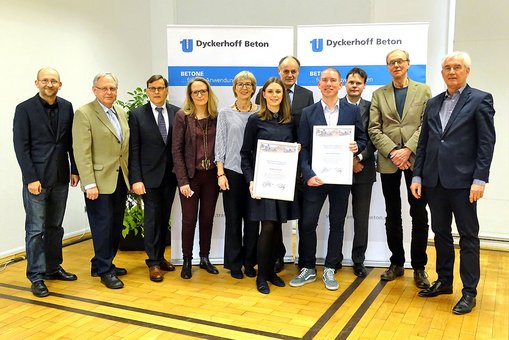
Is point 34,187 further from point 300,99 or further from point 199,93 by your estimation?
point 300,99

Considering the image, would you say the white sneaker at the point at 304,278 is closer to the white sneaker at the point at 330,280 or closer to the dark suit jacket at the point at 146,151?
the white sneaker at the point at 330,280

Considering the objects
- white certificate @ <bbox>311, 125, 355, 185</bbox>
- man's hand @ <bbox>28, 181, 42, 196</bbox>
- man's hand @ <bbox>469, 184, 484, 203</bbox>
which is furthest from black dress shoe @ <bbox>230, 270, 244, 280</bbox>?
man's hand @ <bbox>469, 184, 484, 203</bbox>

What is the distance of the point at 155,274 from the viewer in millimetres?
3809

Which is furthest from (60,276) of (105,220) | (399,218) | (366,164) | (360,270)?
(399,218)

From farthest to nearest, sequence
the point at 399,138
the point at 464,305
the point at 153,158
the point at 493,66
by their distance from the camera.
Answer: the point at 493,66 → the point at 153,158 → the point at 399,138 → the point at 464,305

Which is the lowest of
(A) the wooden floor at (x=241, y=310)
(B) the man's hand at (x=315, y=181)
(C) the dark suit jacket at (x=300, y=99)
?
(A) the wooden floor at (x=241, y=310)

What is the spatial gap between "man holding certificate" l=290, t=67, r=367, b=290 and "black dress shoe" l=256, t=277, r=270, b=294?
0.24m

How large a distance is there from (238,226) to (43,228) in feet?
5.05

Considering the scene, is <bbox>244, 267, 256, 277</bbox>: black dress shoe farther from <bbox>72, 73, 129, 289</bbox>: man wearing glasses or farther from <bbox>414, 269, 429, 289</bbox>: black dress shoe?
<bbox>414, 269, 429, 289</bbox>: black dress shoe

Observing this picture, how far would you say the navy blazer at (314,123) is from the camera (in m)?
3.42

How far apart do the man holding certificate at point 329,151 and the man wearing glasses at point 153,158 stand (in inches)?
44.6

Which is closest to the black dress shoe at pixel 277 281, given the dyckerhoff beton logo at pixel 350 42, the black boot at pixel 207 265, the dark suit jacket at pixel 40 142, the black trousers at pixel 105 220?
the black boot at pixel 207 265

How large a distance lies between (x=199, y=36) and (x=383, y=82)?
1.67 m

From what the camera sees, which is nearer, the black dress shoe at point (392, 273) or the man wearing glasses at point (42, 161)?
the man wearing glasses at point (42, 161)
